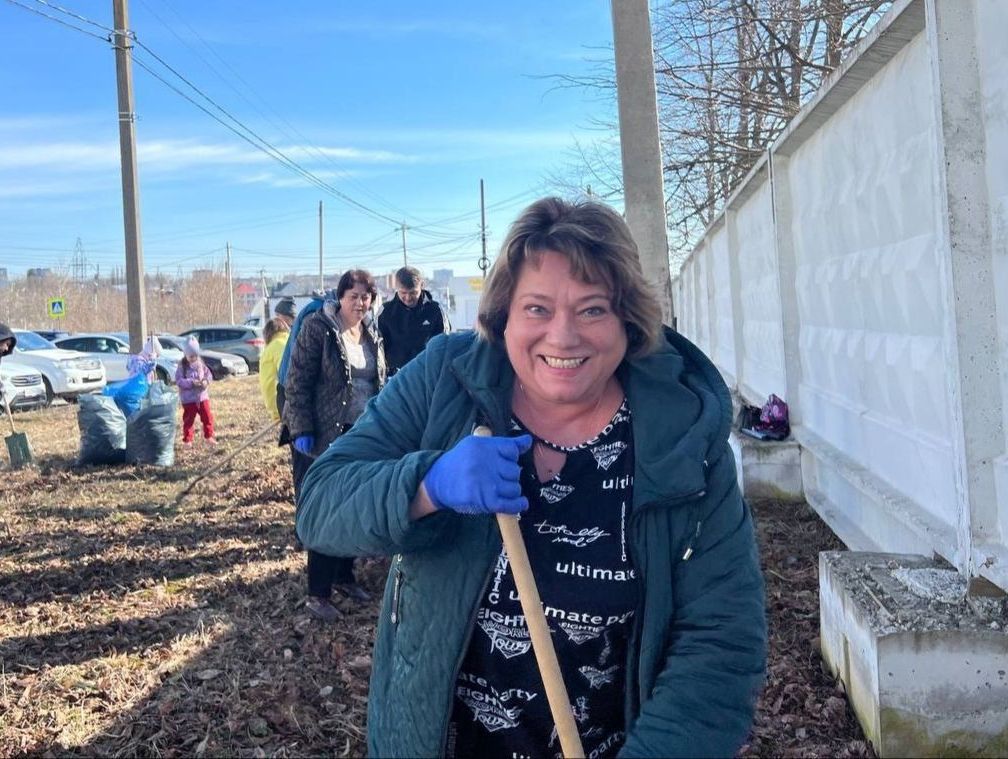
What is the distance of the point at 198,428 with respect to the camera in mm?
13117

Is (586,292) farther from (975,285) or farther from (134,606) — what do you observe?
(134,606)

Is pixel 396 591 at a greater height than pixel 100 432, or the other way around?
pixel 100 432

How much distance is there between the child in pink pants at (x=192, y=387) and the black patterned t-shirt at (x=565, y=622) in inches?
382

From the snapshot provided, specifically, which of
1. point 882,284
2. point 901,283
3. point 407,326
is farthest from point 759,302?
point 901,283

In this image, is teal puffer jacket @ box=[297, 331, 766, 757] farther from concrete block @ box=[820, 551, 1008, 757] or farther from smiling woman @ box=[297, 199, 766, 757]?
concrete block @ box=[820, 551, 1008, 757]

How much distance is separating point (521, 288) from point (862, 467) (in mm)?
3168

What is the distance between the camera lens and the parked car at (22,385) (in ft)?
49.8

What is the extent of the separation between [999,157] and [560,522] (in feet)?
6.14

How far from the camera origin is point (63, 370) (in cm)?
1678

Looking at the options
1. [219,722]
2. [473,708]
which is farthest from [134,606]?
[473,708]

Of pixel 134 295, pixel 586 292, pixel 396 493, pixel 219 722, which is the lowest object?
pixel 219 722

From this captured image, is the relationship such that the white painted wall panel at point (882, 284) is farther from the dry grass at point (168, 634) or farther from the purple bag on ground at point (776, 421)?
the dry grass at point (168, 634)

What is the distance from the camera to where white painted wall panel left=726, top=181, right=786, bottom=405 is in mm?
6273

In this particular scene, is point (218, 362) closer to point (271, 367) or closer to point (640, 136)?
point (271, 367)
